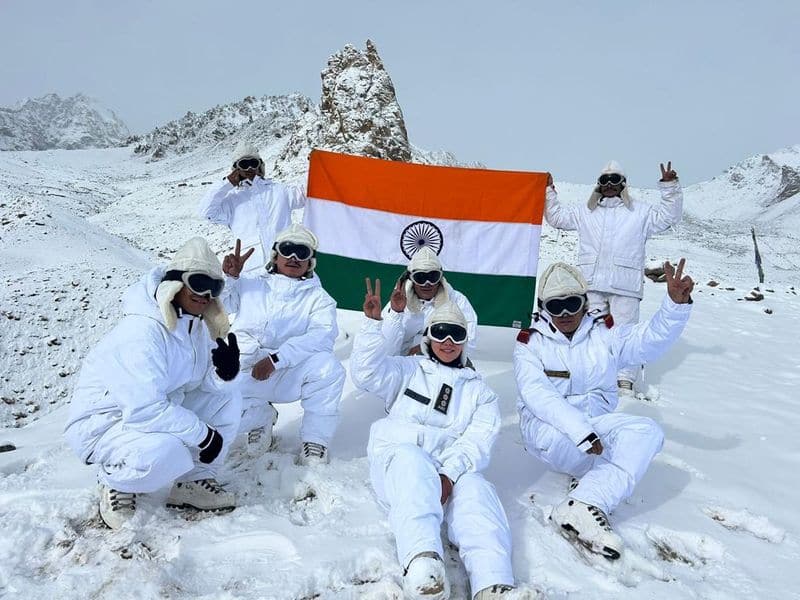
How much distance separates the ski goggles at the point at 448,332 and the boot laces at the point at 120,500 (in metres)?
1.93

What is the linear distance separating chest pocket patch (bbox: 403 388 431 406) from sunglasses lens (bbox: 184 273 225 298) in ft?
4.31

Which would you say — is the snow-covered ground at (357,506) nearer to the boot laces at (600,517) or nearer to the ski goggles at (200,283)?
the boot laces at (600,517)

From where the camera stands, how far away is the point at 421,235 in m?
6.59

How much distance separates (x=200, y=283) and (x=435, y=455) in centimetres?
165

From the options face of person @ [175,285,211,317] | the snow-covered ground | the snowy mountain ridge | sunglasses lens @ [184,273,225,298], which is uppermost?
the snowy mountain ridge

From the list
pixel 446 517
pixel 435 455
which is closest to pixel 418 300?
pixel 435 455

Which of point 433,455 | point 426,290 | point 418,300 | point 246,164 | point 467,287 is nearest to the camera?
point 433,455

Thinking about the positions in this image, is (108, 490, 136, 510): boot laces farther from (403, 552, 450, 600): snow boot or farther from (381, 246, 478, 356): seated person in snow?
(381, 246, 478, 356): seated person in snow

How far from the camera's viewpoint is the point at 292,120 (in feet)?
144

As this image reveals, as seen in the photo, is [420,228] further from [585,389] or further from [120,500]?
[120,500]

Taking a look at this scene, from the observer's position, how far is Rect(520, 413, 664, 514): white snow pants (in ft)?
10.3

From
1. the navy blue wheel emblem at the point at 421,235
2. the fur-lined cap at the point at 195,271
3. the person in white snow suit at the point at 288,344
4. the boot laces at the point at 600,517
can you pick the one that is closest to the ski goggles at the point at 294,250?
the person in white snow suit at the point at 288,344

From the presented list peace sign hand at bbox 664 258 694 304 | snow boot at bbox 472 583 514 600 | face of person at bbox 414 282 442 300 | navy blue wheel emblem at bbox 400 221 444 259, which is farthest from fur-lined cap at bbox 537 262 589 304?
navy blue wheel emblem at bbox 400 221 444 259

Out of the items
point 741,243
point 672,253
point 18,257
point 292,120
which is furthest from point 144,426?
point 292,120
